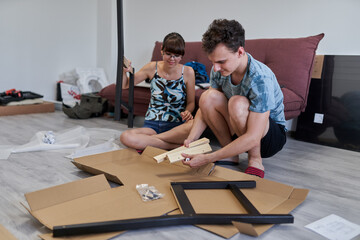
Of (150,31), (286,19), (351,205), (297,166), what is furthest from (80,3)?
(351,205)

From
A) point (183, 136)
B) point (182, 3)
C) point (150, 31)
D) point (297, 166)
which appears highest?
point (182, 3)

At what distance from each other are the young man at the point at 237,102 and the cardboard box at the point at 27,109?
2.21m

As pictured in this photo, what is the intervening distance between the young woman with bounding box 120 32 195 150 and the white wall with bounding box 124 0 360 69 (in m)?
1.25

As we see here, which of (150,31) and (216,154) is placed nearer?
(216,154)

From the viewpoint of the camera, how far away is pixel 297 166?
1841mm

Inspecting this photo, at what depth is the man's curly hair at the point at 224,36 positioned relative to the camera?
1242 millimetres

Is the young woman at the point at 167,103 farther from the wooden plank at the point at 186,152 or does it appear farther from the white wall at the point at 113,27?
the white wall at the point at 113,27

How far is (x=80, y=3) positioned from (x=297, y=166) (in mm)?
3496

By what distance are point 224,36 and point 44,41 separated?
3.23 m

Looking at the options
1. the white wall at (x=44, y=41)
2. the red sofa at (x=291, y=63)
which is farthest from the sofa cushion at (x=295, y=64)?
the white wall at (x=44, y=41)

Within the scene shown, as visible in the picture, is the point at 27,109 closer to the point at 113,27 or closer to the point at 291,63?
the point at 113,27

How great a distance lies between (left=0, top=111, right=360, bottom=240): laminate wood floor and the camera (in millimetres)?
1026

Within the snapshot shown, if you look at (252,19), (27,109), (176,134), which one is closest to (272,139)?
(176,134)

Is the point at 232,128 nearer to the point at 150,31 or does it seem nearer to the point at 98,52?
the point at 150,31
